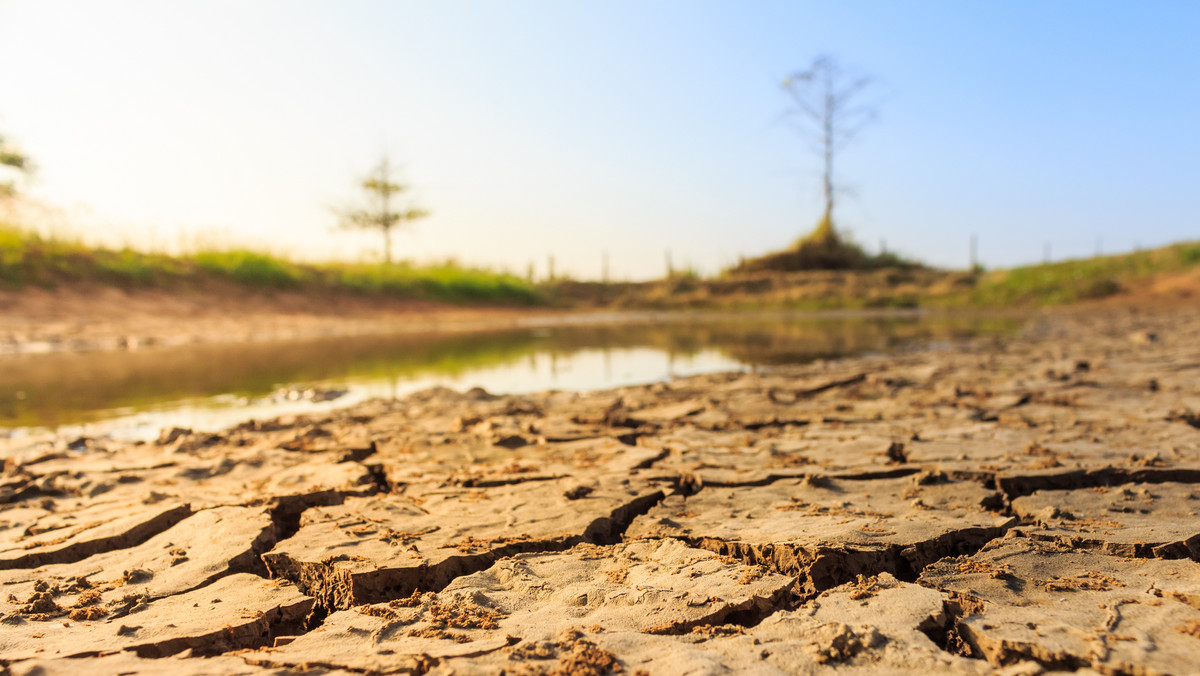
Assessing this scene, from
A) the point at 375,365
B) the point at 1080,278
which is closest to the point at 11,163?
the point at 375,365

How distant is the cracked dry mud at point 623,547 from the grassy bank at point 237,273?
1227cm

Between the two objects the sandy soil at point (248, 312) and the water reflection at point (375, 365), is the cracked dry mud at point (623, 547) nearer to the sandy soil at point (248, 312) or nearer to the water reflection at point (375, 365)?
the water reflection at point (375, 365)

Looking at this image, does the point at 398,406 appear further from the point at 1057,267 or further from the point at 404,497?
the point at 1057,267

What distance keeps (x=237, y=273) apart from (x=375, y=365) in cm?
1086

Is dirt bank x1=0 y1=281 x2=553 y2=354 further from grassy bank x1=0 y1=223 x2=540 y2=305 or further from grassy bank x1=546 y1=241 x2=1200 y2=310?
grassy bank x1=546 y1=241 x2=1200 y2=310

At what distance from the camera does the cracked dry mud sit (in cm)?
135

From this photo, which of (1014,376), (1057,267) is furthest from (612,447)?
(1057,267)

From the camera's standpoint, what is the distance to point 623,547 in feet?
6.34

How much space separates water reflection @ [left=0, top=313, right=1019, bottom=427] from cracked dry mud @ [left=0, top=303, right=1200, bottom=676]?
166 cm

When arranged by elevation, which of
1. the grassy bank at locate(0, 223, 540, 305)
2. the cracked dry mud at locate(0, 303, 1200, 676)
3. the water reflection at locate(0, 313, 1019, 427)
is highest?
the grassy bank at locate(0, 223, 540, 305)

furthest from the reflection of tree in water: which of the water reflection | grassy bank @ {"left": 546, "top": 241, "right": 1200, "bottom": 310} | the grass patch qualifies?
the grass patch

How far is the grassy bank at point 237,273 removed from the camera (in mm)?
13430

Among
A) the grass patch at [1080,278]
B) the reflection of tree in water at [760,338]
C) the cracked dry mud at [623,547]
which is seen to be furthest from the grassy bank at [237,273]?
the grass patch at [1080,278]

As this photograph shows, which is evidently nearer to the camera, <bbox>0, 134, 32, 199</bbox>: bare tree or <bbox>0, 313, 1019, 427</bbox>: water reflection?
<bbox>0, 313, 1019, 427</bbox>: water reflection
